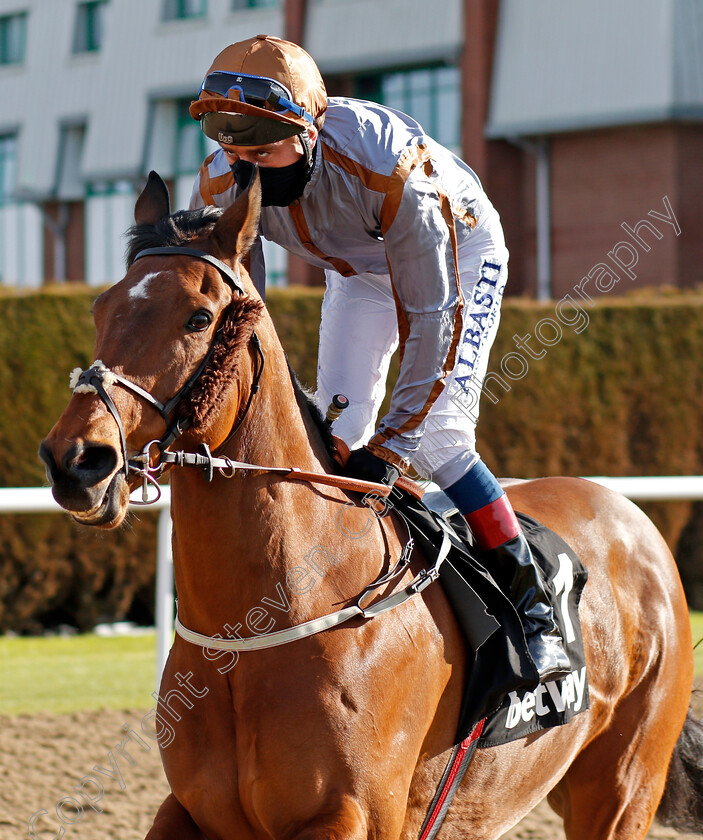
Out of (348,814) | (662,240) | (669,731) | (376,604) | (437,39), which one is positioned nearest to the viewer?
(348,814)

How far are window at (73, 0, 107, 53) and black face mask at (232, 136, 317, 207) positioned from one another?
20526 millimetres

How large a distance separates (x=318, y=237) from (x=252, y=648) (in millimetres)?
1014

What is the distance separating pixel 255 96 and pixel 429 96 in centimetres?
1543

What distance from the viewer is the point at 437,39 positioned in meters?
16.3

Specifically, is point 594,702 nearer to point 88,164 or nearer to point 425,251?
point 425,251

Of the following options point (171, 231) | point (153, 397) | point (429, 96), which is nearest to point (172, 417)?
point (153, 397)

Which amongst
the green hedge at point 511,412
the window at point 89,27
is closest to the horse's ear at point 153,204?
the green hedge at point 511,412

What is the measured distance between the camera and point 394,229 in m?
2.43

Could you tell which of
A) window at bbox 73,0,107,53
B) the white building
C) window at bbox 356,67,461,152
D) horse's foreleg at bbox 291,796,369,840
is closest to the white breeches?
horse's foreleg at bbox 291,796,369,840

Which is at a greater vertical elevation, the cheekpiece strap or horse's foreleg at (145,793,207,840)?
the cheekpiece strap

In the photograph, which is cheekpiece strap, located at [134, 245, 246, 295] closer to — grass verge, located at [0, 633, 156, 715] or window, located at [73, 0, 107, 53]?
grass verge, located at [0, 633, 156, 715]

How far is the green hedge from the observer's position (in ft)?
24.5

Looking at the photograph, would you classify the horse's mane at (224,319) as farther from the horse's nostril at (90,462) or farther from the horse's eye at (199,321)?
the horse's nostril at (90,462)

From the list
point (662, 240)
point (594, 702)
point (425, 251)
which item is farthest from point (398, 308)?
point (662, 240)
